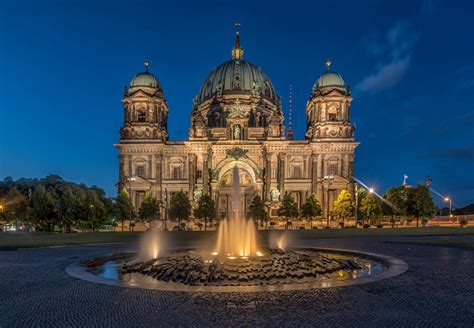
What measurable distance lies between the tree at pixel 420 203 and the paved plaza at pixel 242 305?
56033 millimetres

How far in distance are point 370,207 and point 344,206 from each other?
4.78 meters

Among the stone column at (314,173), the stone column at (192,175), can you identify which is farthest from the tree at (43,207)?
the stone column at (314,173)

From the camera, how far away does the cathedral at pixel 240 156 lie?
81625 millimetres

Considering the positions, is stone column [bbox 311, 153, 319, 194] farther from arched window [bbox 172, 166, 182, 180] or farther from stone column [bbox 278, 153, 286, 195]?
arched window [bbox 172, 166, 182, 180]

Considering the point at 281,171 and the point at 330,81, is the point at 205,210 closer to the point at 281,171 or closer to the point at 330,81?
the point at 281,171

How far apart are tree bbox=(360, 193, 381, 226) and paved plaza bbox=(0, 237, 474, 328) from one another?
5608 cm

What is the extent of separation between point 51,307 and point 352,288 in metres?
8.51

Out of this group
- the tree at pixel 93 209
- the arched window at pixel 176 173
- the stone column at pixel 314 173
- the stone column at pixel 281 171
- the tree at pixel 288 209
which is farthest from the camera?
the arched window at pixel 176 173

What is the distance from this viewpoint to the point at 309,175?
82.7 m

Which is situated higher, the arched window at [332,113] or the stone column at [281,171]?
the arched window at [332,113]

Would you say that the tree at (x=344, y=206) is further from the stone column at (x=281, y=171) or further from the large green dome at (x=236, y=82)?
the large green dome at (x=236, y=82)

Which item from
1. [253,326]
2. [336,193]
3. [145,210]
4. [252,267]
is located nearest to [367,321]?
[253,326]

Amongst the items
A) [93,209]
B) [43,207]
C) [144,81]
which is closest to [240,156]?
[144,81]

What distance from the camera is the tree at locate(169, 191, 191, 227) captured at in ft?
233
